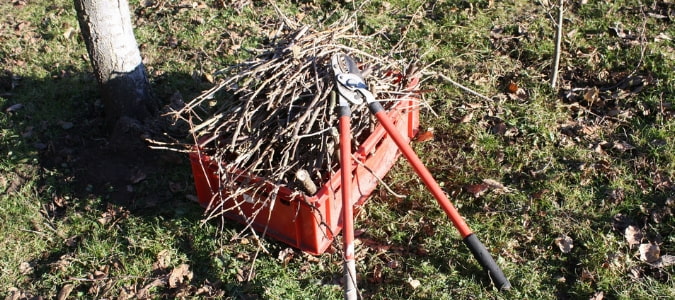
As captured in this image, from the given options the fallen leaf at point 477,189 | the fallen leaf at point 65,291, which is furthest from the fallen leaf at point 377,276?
the fallen leaf at point 65,291

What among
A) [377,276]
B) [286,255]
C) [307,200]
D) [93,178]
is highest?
[93,178]

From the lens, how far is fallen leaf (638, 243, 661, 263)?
135 inches

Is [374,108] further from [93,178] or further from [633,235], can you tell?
[93,178]

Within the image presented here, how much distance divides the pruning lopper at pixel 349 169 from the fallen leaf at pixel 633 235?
0.77 meters

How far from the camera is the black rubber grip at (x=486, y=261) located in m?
3.30

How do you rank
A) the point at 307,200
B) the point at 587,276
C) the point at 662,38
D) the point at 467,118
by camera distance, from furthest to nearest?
the point at 662,38
the point at 467,118
the point at 587,276
the point at 307,200

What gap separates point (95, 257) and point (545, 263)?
98.3 inches

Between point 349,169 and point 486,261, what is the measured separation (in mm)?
867

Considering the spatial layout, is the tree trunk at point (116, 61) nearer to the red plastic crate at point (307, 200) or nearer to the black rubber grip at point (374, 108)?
the red plastic crate at point (307, 200)

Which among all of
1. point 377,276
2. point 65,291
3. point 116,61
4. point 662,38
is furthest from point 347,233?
point 662,38

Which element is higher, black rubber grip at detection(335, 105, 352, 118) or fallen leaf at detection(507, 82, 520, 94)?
black rubber grip at detection(335, 105, 352, 118)

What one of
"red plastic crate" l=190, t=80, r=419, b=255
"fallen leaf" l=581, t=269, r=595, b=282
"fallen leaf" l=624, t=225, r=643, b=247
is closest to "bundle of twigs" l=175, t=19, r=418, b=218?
"red plastic crate" l=190, t=80, r=419, b=255

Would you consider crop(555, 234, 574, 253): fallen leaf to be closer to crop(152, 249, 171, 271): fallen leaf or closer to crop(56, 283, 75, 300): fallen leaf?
crop(152, 249, 171, 271): fallen leaf

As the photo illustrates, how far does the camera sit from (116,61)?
4.32 metres
